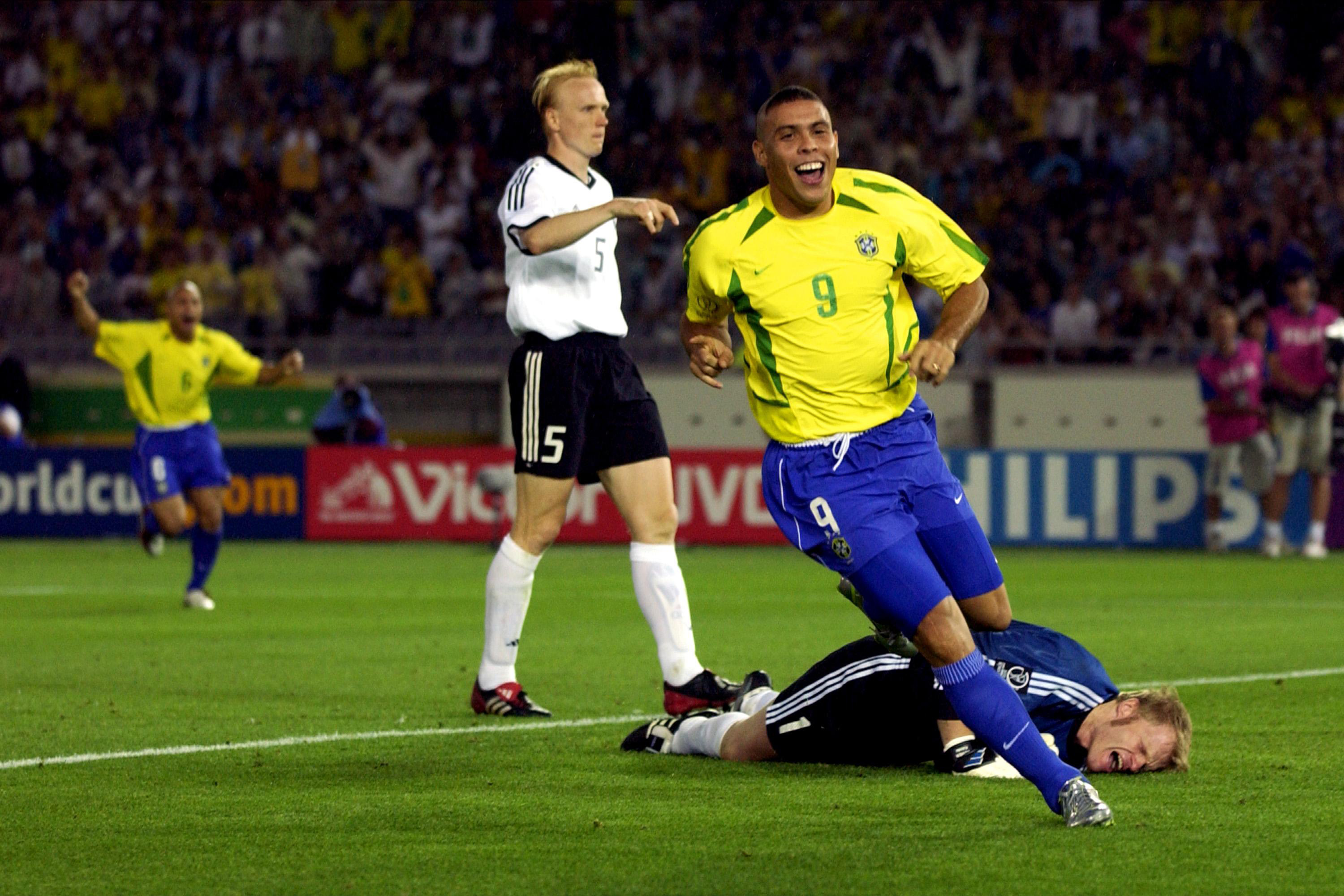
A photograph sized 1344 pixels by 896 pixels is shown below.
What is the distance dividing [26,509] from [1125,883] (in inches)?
726

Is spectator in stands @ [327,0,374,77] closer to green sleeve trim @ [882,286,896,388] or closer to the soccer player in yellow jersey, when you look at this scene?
the soccer player in yellow jersey

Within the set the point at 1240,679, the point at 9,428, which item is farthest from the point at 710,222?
the point at 9,428

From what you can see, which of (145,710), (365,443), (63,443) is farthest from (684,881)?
(63,443)

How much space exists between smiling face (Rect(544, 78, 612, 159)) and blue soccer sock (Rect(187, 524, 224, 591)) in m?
6.17

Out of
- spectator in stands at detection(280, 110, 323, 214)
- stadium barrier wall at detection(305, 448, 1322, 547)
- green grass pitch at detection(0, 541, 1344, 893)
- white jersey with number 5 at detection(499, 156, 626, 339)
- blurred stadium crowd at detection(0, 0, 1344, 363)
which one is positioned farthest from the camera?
spectator in stands at detection(280, 110, 323, 214)

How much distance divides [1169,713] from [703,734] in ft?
4.96

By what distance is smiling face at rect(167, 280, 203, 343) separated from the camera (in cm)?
1427

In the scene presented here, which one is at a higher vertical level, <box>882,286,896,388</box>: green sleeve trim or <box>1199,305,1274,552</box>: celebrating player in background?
<box>882,286,896,388</box>: green sleeve trim

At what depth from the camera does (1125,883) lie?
4.60m

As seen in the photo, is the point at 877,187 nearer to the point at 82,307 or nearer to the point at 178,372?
the point at 82,307

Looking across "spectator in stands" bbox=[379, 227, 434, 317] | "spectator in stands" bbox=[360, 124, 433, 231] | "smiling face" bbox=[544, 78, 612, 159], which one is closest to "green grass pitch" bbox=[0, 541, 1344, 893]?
"smiling face" bbox=[544, 78, 612, 159]

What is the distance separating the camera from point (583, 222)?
7.23 metres

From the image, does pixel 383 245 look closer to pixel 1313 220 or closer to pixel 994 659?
pixel 1313 220

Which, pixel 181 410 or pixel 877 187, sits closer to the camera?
pixel 877 187
